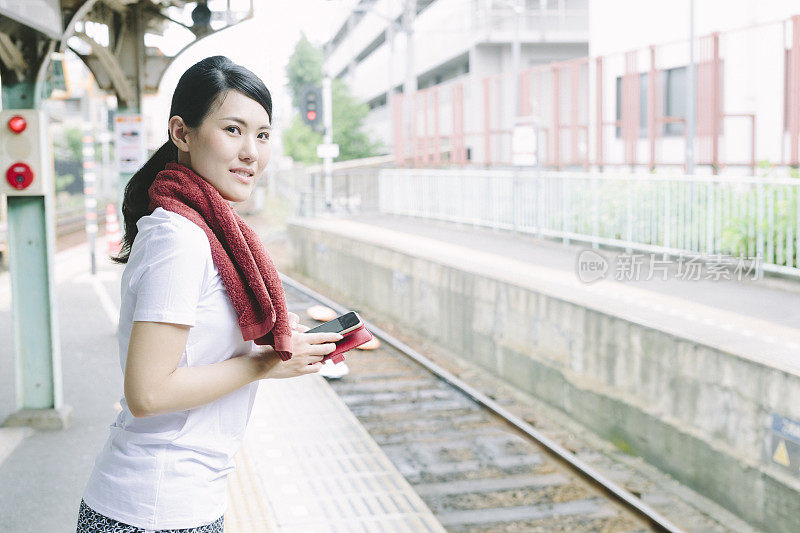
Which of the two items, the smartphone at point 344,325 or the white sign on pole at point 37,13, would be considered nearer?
the smartphone at point 344,325

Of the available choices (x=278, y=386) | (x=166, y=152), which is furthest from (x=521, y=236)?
(x=166, y=152)

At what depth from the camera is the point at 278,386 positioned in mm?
7688

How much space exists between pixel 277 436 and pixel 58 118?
15890mm

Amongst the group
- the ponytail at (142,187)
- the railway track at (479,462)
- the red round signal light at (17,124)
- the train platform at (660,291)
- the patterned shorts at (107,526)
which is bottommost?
the railway track at (479,462)

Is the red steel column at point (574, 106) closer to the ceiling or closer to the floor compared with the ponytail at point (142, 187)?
closer to the ceiling

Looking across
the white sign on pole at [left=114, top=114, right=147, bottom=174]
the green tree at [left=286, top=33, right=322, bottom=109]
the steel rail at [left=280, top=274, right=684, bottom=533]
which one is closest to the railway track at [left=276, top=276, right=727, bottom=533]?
the steel rail at [left=280, top=274, right=684, bottom=533]

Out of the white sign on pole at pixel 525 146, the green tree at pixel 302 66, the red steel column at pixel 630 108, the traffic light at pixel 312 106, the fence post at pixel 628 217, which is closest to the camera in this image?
the fence post at pixel 628 217

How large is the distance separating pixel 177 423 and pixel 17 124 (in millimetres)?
4388

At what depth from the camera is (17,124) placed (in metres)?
5.54

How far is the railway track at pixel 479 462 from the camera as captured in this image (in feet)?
19.3

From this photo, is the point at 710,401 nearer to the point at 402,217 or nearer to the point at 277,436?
the point at 277,436

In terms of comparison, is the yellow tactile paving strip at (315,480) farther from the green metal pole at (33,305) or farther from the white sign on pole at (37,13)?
the white sign on pole at (37,13)

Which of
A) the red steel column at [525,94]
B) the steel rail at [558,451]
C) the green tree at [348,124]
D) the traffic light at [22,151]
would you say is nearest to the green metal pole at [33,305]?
the traffic light at [22,151]

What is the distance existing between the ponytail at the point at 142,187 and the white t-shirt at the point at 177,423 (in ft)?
0.72
